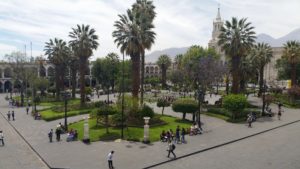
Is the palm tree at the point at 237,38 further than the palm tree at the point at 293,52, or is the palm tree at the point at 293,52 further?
the palm tree at the point at 293,52

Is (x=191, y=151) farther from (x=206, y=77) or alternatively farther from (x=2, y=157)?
(x=206, y=77)

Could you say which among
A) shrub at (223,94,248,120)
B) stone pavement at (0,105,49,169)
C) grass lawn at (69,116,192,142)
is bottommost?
stone pavement at (0,105,49,169)

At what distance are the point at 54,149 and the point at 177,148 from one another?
32.0ft

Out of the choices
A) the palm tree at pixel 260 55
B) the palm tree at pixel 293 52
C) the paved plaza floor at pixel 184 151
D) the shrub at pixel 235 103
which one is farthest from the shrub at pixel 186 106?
the palm tree at pixel 293 52

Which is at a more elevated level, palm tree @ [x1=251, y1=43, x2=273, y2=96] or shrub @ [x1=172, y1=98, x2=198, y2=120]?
palm tree @ [x1=251, y1=43, x2=273, y2=96]

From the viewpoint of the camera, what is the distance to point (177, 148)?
82.0 ft

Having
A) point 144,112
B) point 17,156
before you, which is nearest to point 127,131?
point 144,112

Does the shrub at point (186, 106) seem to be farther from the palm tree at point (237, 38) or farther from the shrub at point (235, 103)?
the palm tree at point (237, 38)

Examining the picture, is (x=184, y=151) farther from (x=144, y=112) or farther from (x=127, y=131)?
(x=144, y=112)

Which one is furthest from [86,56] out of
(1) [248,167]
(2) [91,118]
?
(1) [248,167]

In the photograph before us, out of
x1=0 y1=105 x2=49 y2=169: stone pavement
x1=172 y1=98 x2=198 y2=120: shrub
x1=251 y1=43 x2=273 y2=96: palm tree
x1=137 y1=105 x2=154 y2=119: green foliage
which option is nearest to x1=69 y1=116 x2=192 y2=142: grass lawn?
Answer: x1=172 y1=98 x2=198 y2=120: shrub

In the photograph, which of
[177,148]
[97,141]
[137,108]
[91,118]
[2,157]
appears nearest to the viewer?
[2,157]

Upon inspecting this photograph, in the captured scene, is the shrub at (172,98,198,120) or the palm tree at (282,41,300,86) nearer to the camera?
the shrub at (172,98,198,120)

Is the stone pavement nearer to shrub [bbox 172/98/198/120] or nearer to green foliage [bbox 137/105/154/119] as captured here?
green foliage [bbox 137/105/154/119]
